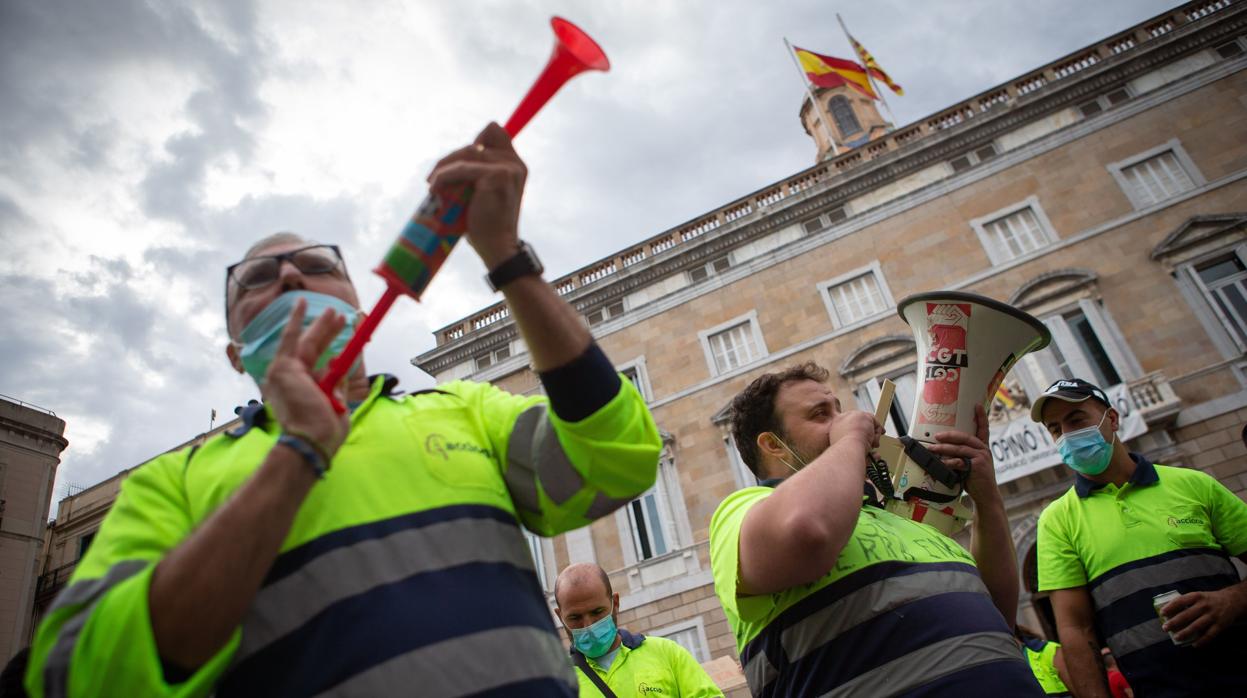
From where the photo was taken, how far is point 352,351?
49.1 inches

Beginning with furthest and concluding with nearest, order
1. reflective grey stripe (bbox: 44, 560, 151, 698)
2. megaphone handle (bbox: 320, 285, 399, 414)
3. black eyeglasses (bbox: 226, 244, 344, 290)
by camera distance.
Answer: black eyeglasses (bbox: 226, 244, 344, 290), megaphone handle (bbox: 320, 285, 399, 414), reflective grey stripe (bbox: 44, 560, 151, 698)

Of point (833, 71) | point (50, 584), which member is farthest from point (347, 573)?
point (50, 584)

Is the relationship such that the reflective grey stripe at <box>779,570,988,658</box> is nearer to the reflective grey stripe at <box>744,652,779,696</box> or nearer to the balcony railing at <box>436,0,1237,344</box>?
the reflective grey stripe at <box>744,652,779,696</box>

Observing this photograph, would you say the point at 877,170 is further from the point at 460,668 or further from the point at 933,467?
the point at 460,668

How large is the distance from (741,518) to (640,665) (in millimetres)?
2528

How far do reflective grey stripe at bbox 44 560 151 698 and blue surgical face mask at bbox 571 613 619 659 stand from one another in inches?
142

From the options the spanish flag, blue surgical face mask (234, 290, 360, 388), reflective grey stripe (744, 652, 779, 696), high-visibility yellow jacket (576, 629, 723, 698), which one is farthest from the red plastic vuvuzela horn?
the spanish flag

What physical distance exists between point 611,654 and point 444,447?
3492 mm

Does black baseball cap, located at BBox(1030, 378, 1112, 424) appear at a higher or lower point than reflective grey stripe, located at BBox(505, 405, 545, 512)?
higher

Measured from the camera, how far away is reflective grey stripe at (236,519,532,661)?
116 centimetres

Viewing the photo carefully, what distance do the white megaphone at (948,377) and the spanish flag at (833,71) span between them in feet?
61.1

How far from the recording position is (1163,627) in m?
2.92

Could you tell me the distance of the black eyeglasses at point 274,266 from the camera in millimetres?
1599

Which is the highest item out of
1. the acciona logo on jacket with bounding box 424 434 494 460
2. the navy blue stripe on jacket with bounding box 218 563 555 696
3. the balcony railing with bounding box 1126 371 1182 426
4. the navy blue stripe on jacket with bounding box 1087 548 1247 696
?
the balcony railing with bounding box 1126 371 1182 426
